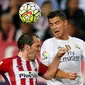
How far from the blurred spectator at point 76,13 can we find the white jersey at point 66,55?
3.55m

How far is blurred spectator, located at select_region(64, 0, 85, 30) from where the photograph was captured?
11.5 m

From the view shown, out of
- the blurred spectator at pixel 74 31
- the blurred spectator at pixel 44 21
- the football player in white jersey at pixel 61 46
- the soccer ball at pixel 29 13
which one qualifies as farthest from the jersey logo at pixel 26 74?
the blurred spectator at pixel 44 21

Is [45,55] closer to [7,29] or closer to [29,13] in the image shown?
[29,13]

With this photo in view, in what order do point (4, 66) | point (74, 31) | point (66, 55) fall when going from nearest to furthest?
point (4, 66), point (66, 55), point (74, 31)

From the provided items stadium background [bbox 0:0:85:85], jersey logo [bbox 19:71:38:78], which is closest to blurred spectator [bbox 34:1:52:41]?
stadium background [bbox 0:0:85:85]

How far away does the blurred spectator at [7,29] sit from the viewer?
37.8 ft

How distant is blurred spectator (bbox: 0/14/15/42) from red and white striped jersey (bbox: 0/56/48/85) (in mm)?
4828

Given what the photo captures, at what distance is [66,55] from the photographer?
25.4 ft

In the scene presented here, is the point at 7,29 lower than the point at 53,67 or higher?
lower

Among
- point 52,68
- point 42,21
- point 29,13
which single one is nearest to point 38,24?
point 42,21

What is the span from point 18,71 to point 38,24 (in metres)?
5.23

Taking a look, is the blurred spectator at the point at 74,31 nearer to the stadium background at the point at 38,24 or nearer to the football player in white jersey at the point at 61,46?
the stadium background at the point at 38,24

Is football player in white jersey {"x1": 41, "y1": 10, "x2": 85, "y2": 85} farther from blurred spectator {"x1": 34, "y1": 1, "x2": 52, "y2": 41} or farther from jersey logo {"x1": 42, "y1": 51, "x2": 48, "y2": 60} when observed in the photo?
blurred spectator {"x1": 34, "y1": 1, "x2": 52, "y2": 41}

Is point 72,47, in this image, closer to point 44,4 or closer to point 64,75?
point 64,75
